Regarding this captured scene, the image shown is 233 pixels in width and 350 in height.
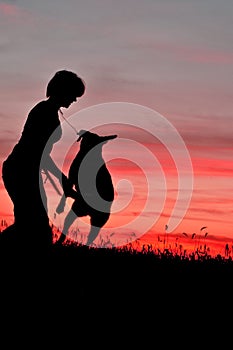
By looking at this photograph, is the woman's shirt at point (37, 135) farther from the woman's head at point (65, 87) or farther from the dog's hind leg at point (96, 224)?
the dog's hind leg at point (96, 224)

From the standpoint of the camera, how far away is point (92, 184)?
13.7 metres

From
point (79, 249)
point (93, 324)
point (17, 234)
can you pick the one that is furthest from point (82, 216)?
point (93, 324)

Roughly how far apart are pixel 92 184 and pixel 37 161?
12.8 ft

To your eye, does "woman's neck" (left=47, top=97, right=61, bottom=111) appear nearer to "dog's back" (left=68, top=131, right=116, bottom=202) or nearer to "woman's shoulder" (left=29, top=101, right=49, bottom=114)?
"woman's shoulder" (left=29, top=101, right=49, bottom=114)

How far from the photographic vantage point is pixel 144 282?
11.3 m

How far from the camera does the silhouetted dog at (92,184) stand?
43.3 feet

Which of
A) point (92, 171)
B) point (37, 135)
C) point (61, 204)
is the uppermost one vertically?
point (92, 171)

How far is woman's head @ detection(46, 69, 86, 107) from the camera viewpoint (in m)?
9.82

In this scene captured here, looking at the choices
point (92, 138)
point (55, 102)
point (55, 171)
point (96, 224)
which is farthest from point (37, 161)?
point (96, 224)

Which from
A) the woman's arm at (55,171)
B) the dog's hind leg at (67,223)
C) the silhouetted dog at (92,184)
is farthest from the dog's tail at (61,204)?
the dog's hind leg at (67,223)

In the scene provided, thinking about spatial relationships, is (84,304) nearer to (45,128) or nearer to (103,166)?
(45,128)

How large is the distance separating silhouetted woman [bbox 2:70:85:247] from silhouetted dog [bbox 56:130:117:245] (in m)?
2.95

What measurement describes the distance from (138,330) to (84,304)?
1.29m

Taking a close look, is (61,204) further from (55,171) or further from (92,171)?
(92,171)
